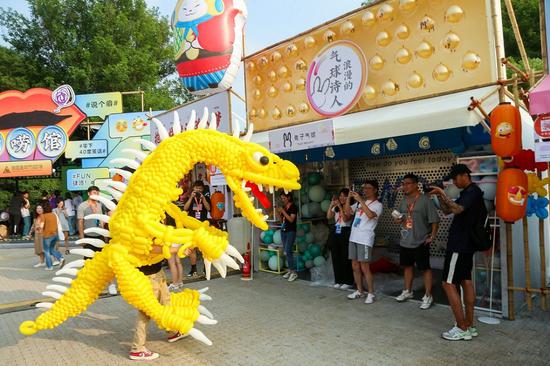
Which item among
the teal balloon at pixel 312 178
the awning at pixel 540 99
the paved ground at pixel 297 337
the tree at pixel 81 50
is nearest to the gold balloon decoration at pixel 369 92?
the awning at pixel 540 99

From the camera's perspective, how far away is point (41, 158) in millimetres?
16281

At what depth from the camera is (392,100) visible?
523 cm

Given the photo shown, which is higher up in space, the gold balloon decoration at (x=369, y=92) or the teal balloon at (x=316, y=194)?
the gold balloon decoration at (x=369, y=92)

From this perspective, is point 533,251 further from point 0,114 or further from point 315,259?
point 0,114

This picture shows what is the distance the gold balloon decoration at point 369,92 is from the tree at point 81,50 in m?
18.5

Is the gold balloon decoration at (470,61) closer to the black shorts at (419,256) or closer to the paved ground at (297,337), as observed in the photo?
the black shorts at (419,256)

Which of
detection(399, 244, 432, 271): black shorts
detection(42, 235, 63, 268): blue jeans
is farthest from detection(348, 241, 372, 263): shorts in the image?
detection(42, 235, 63, 268): blue jeans

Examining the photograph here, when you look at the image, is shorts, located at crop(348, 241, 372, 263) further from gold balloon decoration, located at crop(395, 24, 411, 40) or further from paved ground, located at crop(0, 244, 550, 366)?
gold balloon decoration, located at crop(395, 24, 411, 40)

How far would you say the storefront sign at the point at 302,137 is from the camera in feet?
17.9

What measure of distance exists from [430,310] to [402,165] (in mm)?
→ 2889

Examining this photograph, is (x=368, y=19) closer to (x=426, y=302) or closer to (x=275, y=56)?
(x=275, y=56)

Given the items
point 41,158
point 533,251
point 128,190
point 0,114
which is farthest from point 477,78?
point 0,114

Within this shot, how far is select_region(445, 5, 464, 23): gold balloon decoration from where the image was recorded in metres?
4.57

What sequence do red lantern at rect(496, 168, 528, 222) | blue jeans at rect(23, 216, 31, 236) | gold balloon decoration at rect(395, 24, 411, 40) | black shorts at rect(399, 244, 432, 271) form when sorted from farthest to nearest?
blue jeans at rect(23, 216, 31, 236)
gold balloon decoration at rect(395, 24, 411, 40)
black shorts at rect(399, 244, 432, 271)
red lantern at rect(496, 168, 528, 222)
